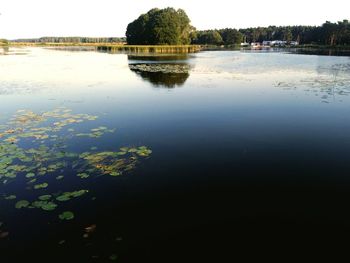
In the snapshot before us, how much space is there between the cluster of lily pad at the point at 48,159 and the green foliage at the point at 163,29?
89.7 meters

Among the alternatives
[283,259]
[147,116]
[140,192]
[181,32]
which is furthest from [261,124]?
[181,32]

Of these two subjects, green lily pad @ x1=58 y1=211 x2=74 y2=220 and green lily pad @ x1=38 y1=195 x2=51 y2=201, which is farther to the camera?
green lily pad @ x1=38 y1=195 x2=51 y2=201

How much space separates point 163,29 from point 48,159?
3675 inches

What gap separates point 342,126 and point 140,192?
392 inches

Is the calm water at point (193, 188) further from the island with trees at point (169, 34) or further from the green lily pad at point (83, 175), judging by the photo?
the island with trees at point (169, 34)

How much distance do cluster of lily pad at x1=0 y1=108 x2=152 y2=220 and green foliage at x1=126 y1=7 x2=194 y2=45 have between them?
89740 mm

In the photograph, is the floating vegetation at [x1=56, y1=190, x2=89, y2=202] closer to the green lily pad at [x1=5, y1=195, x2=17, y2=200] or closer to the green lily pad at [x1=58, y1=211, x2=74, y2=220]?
the green lily pad at [x1=58, y1=211, x2=74, y2=220]

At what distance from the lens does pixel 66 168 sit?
836cm

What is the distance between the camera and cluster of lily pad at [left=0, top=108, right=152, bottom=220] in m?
6.94

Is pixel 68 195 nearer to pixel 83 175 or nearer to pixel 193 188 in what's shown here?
pixel 83 175

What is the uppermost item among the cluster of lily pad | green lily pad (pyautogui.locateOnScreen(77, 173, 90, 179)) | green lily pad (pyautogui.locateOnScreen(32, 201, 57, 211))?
the cluster of lily pad

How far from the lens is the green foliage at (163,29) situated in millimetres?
96562

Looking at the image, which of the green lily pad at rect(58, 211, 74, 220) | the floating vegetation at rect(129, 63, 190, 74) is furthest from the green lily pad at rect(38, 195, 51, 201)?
the floating vegetation at rect(129, 63, 190, 74)

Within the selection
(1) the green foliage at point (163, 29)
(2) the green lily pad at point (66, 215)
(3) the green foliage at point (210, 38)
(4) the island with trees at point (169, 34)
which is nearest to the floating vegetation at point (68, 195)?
(2) the green lily pad at point (66, 215)
